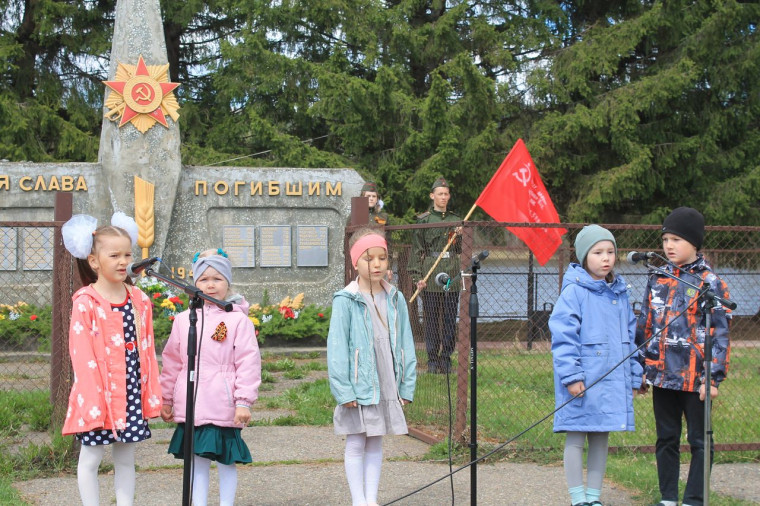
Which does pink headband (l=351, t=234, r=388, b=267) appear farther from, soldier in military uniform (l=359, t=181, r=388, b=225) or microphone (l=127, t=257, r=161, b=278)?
soldier in military uniform (l=359, t=181, r=388, b=225)

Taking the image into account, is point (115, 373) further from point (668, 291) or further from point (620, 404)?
point (668, 291)

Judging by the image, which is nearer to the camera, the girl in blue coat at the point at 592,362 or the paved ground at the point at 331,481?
the girl in blue coat at the point at 592,362

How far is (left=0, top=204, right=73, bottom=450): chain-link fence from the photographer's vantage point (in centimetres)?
555

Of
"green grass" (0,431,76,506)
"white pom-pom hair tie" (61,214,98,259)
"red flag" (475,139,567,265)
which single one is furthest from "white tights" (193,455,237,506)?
"red flag" (475,139,567,265)

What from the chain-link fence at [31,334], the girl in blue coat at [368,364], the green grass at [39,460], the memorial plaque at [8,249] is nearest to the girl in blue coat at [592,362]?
the girl in blue coat at [368,364]

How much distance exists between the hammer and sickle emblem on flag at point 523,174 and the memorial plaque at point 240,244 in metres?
5.28

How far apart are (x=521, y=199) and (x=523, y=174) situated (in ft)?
0.68

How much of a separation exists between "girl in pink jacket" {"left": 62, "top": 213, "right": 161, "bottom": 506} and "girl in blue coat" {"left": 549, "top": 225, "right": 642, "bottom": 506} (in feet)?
6.84

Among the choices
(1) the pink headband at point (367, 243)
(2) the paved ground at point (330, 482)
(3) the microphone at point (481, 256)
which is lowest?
(2) the paved ground at point (330, 482)

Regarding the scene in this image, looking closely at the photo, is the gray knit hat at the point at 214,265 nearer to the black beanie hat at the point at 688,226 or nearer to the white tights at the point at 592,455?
the white tights at the point at 592,455

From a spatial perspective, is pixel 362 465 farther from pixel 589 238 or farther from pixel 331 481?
pixel 589 238

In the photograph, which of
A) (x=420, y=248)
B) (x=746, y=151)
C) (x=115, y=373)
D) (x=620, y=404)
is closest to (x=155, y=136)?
(x=420, y=248)

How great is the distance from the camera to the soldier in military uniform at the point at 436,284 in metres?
7.29

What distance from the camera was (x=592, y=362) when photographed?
432cm
